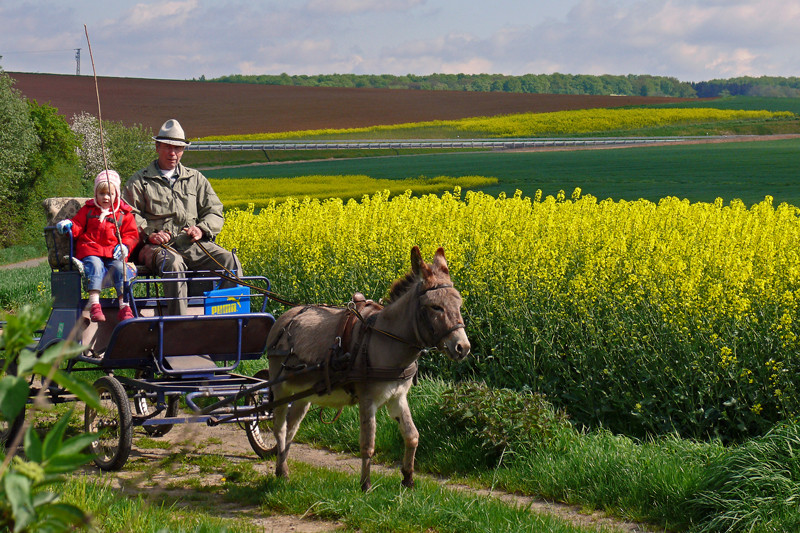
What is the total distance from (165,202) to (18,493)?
7472 mm

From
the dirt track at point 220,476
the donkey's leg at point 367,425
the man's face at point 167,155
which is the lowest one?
the dirt track at point 220,476

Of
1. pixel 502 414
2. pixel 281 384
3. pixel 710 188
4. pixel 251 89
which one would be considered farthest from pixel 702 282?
pixel 251 89

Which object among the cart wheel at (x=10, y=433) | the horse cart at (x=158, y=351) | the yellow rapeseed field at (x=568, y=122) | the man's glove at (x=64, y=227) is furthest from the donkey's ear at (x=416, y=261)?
the yellow rapeseed field at (x=568, y=122)

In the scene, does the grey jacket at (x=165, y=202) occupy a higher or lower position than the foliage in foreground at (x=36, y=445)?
lower

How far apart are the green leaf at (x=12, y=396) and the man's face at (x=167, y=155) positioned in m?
7.53

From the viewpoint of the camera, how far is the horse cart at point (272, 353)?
5996mm

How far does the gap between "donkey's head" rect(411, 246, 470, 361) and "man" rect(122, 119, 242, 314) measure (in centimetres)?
296

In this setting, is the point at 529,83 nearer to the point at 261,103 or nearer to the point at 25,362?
the point at 261,103

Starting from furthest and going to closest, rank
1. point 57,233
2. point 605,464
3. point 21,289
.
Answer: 1. point 21,289
2. point 57,233
3. point 605,464

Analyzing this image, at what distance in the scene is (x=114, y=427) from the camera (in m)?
7.62

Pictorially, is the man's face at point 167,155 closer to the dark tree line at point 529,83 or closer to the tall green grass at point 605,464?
the tall green grass at point 605,464

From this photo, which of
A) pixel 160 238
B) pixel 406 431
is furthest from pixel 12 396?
pixel 160 238

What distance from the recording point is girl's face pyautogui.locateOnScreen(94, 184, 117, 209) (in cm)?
735

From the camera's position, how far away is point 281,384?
676cm
